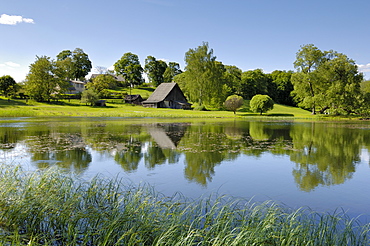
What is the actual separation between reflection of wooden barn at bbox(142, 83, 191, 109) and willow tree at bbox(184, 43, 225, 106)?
5.23 meters

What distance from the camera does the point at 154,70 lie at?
108250 mm

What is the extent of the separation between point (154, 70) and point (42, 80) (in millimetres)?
50474

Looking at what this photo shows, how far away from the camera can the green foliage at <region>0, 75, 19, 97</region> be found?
215 feet

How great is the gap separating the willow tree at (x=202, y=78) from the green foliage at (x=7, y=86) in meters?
41.0

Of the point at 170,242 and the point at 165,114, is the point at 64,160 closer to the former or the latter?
the point at 170,242

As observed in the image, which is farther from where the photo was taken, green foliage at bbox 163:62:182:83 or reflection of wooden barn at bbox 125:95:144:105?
green foliage at bbox 163:62:182:83

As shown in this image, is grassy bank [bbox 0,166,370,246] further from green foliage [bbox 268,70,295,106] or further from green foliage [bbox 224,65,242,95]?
green foliage [bbox 268,70,295,106]

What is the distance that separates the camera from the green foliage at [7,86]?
215ft

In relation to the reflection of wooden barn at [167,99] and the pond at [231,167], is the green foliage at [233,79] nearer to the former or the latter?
the reflection of wooden barn at [167,99]

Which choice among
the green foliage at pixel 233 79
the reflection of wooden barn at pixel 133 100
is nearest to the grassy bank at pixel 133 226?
the reflection of wooden barn at pixel 133 100

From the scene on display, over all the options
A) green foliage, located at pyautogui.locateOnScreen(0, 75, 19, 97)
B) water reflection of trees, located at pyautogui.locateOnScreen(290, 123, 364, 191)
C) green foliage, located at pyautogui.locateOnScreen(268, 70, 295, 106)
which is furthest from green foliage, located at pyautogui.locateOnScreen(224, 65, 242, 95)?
water reflection of trees, located at pyautogui.locateOnScreen(290, 123, 364, 191)

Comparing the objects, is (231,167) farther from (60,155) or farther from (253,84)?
(253,84)

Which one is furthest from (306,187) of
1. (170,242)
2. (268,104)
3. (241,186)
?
(268,104)

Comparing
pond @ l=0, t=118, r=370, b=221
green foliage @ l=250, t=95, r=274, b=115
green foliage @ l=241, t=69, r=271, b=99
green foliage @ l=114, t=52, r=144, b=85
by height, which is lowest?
pond @ l=0, t=118, r=370, b=221
